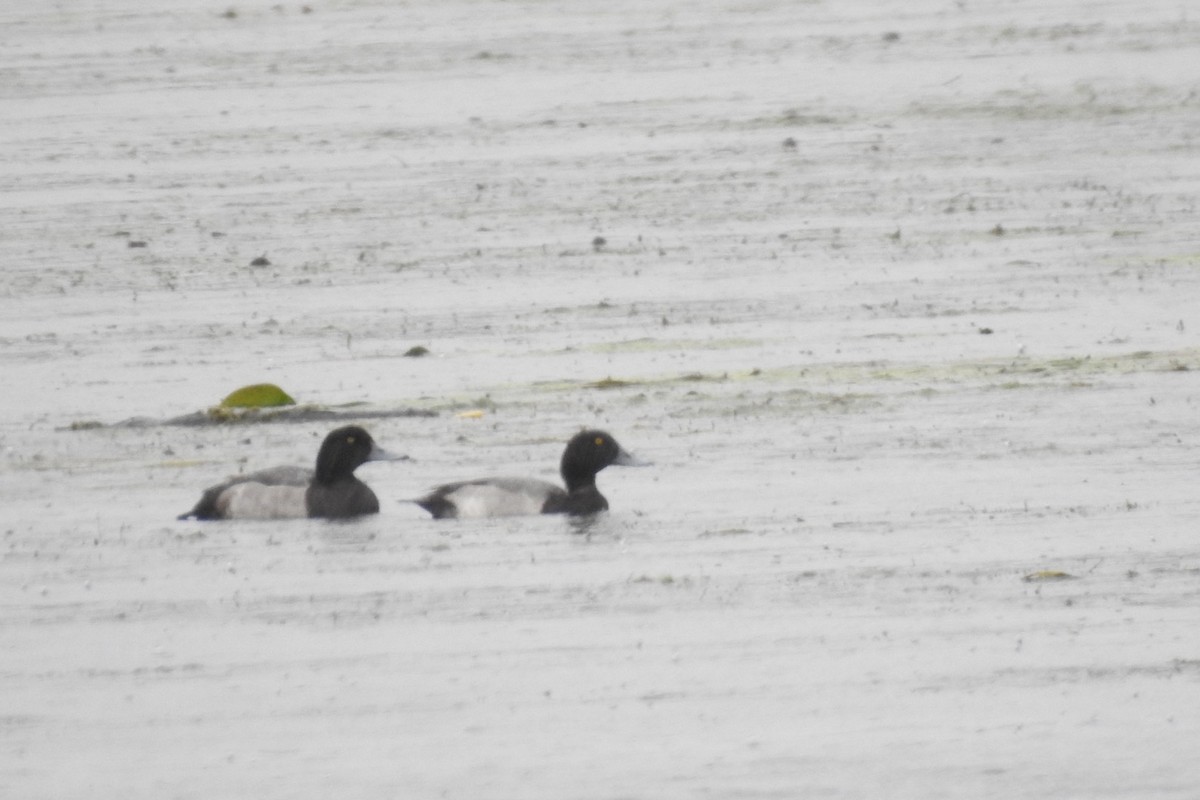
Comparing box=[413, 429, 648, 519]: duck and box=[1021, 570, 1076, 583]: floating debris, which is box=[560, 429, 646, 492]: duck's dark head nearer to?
box=[413, 429, 648, 519]: duck

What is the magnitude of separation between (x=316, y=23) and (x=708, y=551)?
22036mm

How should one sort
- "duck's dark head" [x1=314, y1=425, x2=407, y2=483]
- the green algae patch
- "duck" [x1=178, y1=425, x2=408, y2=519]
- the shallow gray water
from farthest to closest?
the green algae patch
"duck's dark head" [x1=314, y1=425, x2=407, y2=483]
"duck" [x1=178, y1=425, x2=408, y2=519]
the shallow gray water

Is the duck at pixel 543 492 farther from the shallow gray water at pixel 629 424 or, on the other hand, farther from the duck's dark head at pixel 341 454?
the duck's dark head at pixel 341 454

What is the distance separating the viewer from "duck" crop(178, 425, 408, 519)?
413 inches

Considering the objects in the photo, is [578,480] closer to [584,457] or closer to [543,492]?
[584,457]

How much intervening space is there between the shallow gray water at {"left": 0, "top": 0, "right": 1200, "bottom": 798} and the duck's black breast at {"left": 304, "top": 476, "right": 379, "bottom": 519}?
0.09m

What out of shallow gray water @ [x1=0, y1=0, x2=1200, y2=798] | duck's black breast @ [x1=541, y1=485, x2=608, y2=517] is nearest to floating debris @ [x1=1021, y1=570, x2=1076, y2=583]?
shallow gray water @ [x1=0, y1=0, x2=1200, y2=798]

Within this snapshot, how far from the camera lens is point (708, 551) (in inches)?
380

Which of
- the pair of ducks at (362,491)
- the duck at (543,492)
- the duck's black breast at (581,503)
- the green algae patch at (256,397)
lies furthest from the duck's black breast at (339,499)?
the green algae patch at (256,397)

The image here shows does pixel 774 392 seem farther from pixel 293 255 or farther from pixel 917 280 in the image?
pixel 293 255

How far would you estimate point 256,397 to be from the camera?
12367 millimetres

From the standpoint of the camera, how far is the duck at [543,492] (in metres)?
10.3

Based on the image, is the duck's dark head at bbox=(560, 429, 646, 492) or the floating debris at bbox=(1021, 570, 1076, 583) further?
the duck's dark head at bbox=(560, 429, 646, 492)

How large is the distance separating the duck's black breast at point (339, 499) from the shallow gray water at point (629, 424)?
0.09 metres
